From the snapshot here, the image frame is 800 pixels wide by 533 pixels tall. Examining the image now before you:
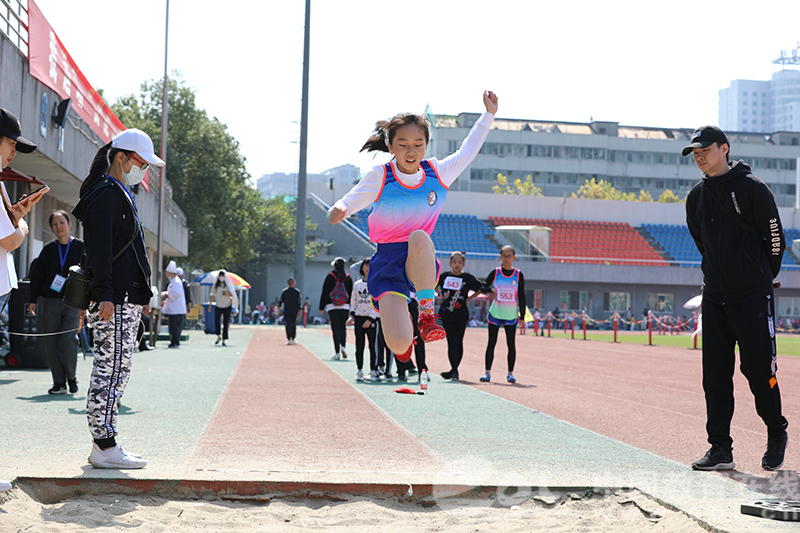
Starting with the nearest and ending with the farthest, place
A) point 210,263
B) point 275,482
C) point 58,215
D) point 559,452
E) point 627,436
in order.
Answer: point 275,482, point 559,452, point 627,436, point 58,215, point 210,263

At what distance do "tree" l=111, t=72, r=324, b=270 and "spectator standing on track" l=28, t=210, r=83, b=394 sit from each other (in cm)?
3695

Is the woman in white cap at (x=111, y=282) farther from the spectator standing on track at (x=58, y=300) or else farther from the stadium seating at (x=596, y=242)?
the stadium seating at (x=596, y=242)

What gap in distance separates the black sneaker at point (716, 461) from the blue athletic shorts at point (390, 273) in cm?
249

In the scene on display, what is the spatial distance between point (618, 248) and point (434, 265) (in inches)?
2353

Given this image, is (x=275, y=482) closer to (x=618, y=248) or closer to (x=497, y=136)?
(x=618, y=248)

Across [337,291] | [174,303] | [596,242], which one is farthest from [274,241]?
[337,291]

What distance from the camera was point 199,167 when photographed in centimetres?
4741

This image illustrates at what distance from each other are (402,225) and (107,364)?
7.39 ft

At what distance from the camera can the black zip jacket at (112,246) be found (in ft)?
18.4

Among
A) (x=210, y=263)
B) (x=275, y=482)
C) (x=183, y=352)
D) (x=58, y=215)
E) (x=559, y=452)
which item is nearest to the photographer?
(x=275, y=482)

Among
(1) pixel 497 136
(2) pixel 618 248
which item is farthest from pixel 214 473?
(1) pixel 497 136

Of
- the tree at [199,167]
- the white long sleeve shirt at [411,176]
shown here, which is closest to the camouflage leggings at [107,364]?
the white long sleeve shirt at [411,176]

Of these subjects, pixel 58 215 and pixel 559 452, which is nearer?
pixel 559 452

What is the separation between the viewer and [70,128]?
55.1ft
